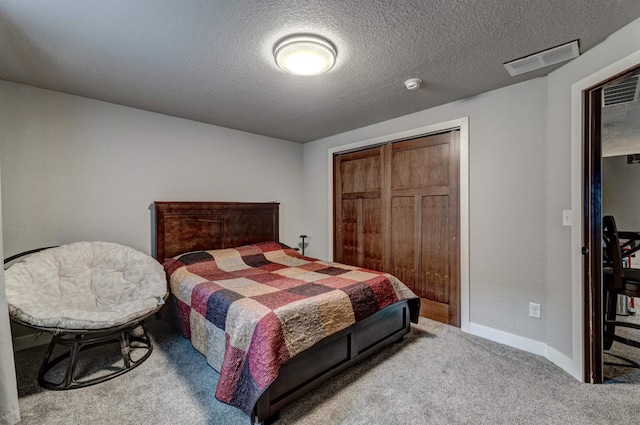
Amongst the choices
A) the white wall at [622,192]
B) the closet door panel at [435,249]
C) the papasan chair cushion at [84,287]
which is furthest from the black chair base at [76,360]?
the white wall at [622,192]

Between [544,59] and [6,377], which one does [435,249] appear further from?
[6,377]

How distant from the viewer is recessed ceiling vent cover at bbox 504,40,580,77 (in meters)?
1.84

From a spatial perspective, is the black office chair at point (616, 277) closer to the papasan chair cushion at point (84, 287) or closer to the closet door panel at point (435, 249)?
the closet door panel at point (435, 249)

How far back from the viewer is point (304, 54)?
5.85 feet

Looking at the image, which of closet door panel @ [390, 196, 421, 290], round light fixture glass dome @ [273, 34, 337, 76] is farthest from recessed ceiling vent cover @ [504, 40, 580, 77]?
closet door panel @ [390, 196, 421, 290]

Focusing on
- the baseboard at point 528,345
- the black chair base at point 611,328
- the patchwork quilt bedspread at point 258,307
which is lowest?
the baseboard at point 528,345

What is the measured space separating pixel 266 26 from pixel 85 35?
43.9 inches

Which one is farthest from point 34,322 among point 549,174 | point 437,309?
point 549,174

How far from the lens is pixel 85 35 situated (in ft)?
5.55

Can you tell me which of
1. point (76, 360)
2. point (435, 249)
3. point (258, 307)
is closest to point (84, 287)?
point (76, 360)

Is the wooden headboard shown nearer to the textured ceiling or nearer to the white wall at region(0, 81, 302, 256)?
the white wall at region(0, 81, 302, 256)

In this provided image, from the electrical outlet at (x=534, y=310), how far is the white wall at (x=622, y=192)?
338 centimetres

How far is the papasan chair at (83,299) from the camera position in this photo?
1.79 metres

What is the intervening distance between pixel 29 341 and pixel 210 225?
5.84 feet
